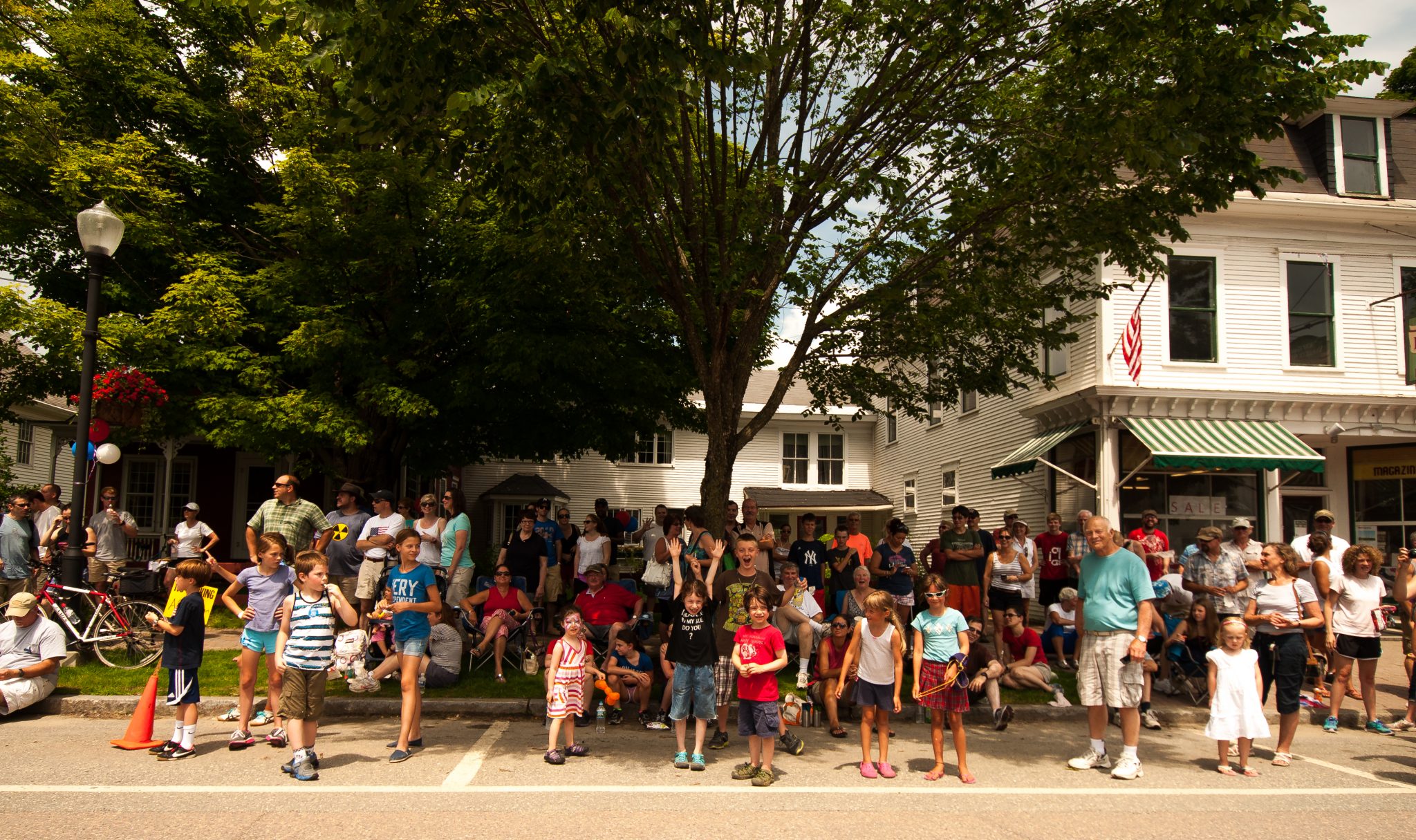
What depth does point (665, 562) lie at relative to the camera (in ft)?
36.7

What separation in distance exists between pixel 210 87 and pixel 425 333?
6219mm

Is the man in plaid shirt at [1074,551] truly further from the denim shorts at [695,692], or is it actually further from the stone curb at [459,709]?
the denim shorts at [695,692]

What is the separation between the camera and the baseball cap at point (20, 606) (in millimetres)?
8430

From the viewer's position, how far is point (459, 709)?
9.43m

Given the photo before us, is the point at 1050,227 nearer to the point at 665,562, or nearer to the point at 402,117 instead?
the point at 665,562

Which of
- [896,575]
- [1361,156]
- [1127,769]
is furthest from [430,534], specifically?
[1361,156]

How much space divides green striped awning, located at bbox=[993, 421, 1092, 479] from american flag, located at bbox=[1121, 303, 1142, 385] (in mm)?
1340

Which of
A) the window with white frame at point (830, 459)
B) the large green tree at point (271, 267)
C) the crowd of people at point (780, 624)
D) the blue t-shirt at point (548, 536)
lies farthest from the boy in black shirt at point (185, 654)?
the window with white frame at point (830, 459)

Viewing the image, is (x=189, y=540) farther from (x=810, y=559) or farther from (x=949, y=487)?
(x=949, y=487)

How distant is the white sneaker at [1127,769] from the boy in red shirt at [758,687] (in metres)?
2.84

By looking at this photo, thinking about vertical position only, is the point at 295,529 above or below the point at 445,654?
above

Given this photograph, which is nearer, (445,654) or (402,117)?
(402,117)

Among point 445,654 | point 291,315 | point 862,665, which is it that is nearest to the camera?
point 862,665

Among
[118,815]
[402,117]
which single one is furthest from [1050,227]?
[118,815]
